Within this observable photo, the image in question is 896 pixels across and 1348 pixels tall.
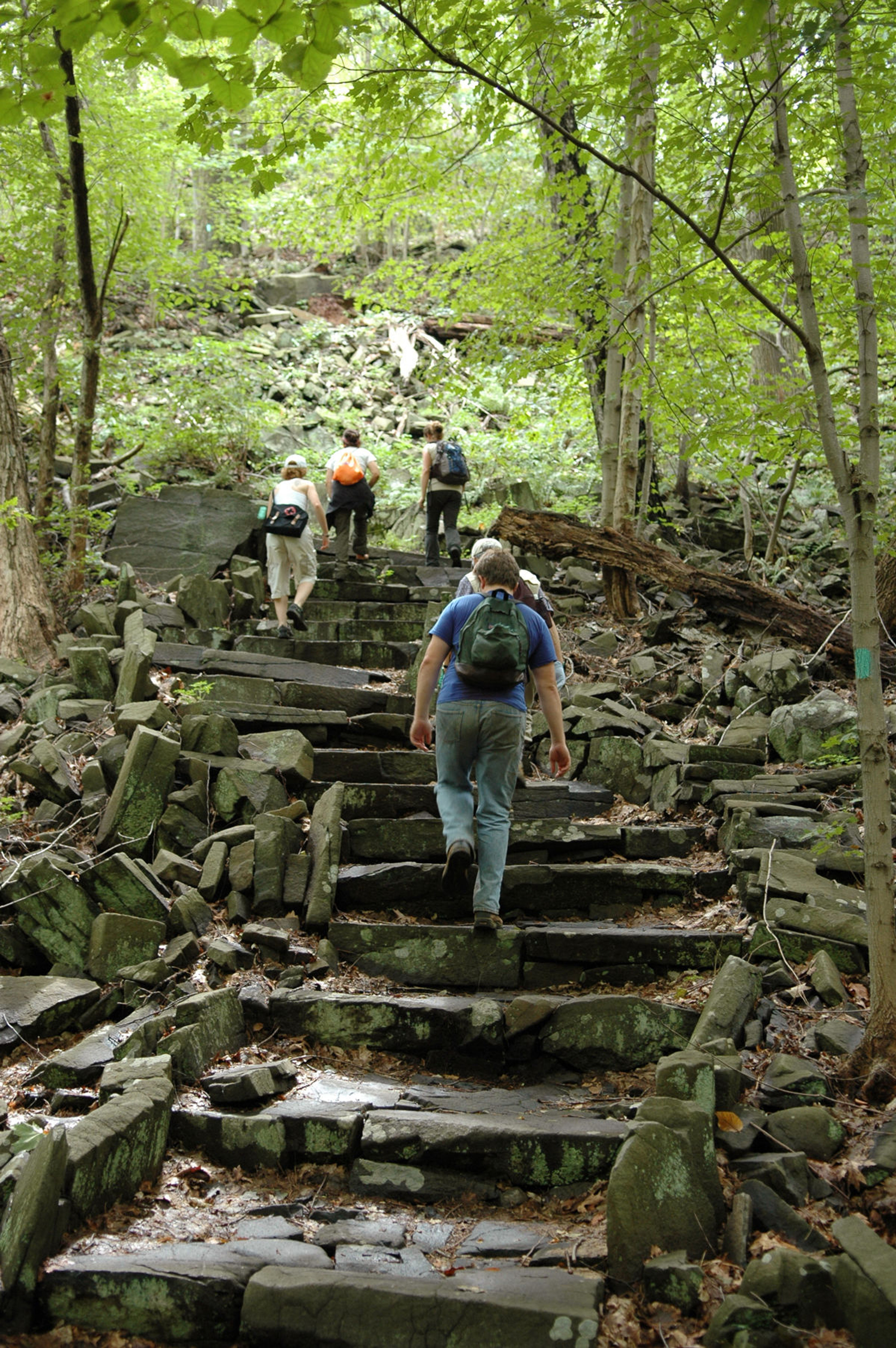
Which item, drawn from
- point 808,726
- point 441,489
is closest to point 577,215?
point 441,489

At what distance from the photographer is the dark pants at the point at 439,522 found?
1112cm

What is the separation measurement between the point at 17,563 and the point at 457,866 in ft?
19.2

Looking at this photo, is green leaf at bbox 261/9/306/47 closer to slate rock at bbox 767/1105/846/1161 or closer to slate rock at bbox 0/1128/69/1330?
slate rock at bbox 0/1128/69/1330

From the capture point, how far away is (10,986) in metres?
4.25

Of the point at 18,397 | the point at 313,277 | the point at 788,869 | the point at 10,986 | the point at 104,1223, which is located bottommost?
the point at 104,1223

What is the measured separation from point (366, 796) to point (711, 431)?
3.09 metres

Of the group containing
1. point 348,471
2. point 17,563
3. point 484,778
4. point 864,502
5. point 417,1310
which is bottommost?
point 417,1310

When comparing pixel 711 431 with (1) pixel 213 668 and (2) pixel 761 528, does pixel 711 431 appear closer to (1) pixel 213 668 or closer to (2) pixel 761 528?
(1) pixel 213 668

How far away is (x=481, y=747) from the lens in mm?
4754

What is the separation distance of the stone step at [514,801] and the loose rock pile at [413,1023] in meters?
0.02

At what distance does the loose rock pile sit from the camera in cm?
267

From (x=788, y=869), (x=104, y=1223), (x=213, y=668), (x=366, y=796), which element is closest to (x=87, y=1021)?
(x=104, y=1223)

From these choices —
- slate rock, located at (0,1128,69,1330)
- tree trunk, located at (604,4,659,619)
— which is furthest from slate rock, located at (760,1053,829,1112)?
tree trunk, located at (604,4,659,619)

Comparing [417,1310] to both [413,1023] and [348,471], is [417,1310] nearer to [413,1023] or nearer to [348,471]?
[413,1023]
